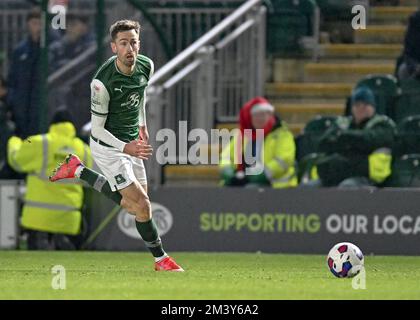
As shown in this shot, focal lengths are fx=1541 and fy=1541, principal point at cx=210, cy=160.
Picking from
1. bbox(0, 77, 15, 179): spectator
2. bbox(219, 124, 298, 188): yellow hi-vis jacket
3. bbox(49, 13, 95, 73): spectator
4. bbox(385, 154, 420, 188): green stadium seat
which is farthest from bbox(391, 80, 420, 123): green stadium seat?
bbox(0, 77, 15, 179): spectator

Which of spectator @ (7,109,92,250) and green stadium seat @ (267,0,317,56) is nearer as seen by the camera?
spectator @ (7,109,92,250)

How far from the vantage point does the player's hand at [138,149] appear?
12.0m

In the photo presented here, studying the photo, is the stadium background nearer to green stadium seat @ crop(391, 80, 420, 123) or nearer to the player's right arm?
green stadium seat @ crop(391, 80, 420, 123)

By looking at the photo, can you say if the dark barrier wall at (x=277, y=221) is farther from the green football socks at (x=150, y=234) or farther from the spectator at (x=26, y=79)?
the green football socks at (x=150, y=234)

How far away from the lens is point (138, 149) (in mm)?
12070

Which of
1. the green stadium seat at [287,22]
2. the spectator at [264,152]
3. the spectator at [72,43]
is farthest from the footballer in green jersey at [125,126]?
the spectator at [72,43]

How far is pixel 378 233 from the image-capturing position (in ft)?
51.5

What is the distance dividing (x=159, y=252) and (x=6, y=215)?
4.51m

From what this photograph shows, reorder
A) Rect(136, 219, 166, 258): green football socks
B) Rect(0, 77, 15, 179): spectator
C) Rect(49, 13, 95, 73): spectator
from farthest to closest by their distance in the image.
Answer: Rect(49, 13, 95, 73): spectator < Rect(0, 77, 15, 179): spectator < Rect(136, 219, 166, 258): green football socks

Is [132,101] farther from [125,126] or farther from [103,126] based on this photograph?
[103,126]

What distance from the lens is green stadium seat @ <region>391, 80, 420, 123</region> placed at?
16.7 m

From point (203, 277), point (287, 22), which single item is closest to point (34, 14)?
point (287, 22)

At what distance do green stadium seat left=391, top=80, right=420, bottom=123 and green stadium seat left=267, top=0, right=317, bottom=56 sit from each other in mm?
2173

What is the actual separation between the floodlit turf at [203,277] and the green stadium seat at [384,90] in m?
2.32
